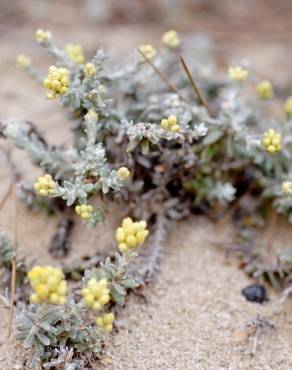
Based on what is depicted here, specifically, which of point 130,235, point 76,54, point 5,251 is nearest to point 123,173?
point 130,235

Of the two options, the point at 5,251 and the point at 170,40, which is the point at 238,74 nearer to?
the point at 170,40

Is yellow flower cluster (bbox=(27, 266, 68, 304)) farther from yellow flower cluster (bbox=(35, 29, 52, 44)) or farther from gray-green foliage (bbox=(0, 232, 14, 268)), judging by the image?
yellow flower cluster (bbox=(35, 29, 52, 44))

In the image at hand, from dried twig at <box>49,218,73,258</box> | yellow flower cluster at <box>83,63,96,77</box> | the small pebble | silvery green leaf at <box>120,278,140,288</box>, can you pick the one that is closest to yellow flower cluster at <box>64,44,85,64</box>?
yellow flower cluster at <box>83,63,96,77</box>

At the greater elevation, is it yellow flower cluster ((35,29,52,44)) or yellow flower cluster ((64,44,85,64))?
yellow flower cluster ((35,29,52,44))

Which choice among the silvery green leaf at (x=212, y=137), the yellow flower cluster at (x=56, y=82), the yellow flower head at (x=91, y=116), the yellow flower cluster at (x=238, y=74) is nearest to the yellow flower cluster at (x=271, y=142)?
the silvery green leaf at (x=212, y=137)

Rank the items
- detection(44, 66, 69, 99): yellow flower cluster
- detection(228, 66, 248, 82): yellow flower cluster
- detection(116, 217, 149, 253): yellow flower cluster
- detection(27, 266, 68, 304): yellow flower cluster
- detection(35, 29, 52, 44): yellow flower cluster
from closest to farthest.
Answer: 1. detection(27, 266, 68, 304): yellow flower cluster
2. detection(116, 217, 149, 253): yellow flower cluster
3. detection(44, 66, 69, 99): yellow flower cluster
4. detection(35, 29, 52, 44): yellow flower cluster
5. detection(228, 66, 248, 82): yellow flower cluster

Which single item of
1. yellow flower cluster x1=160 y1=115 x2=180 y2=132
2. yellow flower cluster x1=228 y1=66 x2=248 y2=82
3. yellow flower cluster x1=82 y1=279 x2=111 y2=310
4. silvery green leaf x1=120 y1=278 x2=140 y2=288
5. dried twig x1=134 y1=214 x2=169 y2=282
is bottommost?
dried twig x1=134 y1=214 x2=169 y2=282
